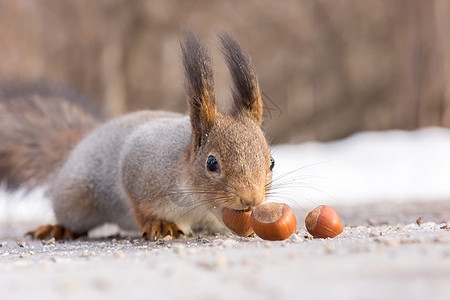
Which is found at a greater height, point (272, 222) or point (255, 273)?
point (272, 222)

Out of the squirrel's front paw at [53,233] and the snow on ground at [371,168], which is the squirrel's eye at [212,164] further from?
the snow on ground at [371,168]

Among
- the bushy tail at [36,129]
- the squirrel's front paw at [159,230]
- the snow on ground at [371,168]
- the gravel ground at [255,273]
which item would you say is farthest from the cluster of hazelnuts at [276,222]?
the snow on ground at [371,168]

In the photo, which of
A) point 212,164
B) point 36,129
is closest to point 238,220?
point 212,164

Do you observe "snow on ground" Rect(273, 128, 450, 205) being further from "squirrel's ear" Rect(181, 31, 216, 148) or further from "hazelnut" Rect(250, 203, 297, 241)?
"hazelnut" Rect(250, 203, 297, 241)

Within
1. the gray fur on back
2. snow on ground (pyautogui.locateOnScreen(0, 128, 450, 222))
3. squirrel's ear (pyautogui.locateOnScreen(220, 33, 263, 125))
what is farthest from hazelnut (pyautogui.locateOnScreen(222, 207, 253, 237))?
snow on ground (pyautogui.locateOnScreen(0, 128, 450, 222))

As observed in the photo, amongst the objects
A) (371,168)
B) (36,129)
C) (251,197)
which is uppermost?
(371,168)

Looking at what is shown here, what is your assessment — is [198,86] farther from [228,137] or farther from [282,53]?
[282,53]

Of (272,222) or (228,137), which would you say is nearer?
(272,222)
